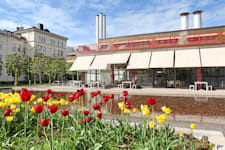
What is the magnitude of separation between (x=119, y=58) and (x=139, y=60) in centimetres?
233

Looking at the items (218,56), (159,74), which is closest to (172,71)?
(159,74)

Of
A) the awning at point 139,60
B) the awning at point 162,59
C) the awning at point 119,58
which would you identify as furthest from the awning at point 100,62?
the awning at point 162,59

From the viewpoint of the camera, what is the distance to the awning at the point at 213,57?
12.6 meters

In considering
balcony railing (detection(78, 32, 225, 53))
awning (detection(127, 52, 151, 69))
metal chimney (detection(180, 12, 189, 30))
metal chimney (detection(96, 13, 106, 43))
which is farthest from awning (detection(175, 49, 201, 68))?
metal chimney (detection(96, 13, 106, 43))

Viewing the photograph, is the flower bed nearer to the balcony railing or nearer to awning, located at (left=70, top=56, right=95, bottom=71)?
awning, located at (left=70, top=56, right=95, bottom=71)

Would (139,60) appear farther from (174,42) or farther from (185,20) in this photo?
(185,20)

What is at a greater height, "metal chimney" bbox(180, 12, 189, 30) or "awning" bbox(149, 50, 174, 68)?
"metal chimney" bbox(180, 12, 189, 30)

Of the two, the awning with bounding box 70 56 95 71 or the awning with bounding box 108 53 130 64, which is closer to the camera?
the awning with bounding box 108 53 130 64

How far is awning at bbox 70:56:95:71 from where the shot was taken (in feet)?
57.5

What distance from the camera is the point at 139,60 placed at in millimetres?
15586

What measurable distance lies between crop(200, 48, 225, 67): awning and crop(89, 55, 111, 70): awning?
953cm

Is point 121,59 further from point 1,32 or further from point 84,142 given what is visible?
point 1,32

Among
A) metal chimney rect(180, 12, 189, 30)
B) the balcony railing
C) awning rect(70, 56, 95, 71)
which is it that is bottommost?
awning rect(70, 56, 95, 71)

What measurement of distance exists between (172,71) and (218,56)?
486cm
